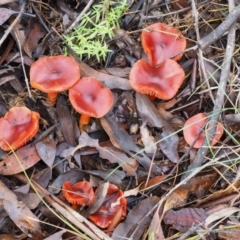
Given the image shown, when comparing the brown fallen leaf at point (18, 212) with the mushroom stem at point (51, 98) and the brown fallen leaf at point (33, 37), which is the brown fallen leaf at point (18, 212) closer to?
the mushroom stem at point (51, 98)

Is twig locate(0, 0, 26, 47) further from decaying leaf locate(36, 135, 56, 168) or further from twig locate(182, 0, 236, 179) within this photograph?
twig locate(182, 0, 236, 179)

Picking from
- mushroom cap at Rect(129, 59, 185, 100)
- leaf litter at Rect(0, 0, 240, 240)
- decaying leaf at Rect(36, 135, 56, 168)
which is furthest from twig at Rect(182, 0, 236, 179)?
decaying leaf at Rect(36, 135, 56, 168)

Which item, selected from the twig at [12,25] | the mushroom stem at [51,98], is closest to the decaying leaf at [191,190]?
the mushroom stem at [51,98]

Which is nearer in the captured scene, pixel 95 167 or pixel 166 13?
pixel 95 167

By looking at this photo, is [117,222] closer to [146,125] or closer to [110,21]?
[146,125]

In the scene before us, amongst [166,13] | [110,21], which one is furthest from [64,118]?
[166,13]

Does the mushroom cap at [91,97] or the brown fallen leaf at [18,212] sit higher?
the mushroom cap at [91,97]
